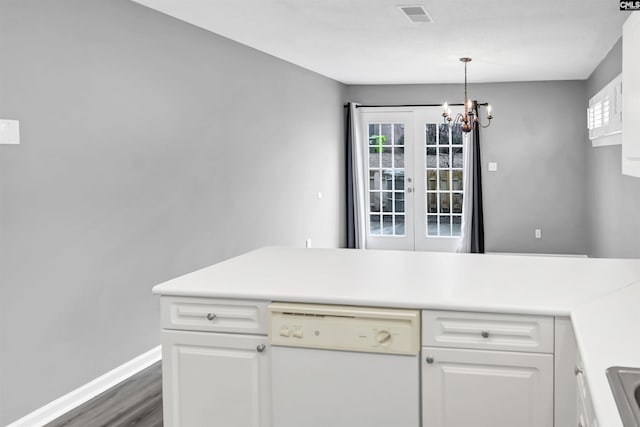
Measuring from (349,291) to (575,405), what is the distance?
801 mm

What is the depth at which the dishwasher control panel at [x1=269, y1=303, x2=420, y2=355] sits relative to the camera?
2.06 m

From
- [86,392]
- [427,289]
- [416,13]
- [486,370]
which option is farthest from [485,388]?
[416,13]

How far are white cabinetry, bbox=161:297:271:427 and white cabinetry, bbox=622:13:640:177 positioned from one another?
1391mm

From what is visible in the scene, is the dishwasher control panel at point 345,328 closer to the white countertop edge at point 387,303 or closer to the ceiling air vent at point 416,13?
the white countertop edge at point 387,303

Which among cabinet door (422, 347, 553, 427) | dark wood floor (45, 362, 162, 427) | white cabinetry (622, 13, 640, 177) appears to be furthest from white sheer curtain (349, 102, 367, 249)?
cabinet door (422, 347, 553, 427)

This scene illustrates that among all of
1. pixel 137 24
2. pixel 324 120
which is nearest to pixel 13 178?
pixel 137 24

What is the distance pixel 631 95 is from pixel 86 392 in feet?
10.1

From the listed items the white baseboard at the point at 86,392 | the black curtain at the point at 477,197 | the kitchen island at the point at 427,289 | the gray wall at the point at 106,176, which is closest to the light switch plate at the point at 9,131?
the gray wall at the point at 106,176

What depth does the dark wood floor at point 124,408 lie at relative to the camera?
3.19 m

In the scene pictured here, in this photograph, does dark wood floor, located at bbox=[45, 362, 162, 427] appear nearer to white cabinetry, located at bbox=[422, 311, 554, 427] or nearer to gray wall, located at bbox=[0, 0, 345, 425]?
gray wall, located at bbox=[0, 0, 345, 425]

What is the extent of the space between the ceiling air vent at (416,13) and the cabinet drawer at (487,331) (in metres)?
2.66

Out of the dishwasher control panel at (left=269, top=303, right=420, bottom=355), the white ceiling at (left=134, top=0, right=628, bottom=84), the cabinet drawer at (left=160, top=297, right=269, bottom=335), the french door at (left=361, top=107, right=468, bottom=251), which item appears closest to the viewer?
the dishwasher control panel at (left=269, top=303, right=420, bottom=355)

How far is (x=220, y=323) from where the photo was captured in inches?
89.9

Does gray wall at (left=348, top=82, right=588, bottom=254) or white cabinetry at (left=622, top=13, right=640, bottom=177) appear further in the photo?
gray wall at (left=348, top=82, right=588, bottom=254)
